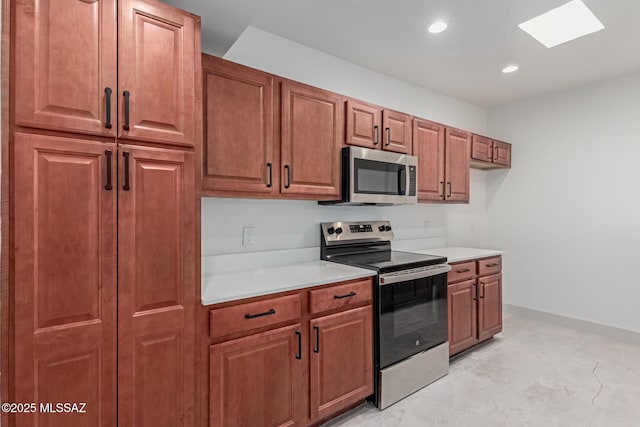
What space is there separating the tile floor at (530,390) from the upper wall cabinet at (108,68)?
2063mm

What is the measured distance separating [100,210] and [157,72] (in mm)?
641

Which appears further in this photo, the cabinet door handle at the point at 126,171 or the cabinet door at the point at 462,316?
the cabinet door at the point at 462,316

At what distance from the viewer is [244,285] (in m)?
1.80

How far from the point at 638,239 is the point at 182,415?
4246 mm

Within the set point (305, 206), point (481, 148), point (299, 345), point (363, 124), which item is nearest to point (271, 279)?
point (299, 345)

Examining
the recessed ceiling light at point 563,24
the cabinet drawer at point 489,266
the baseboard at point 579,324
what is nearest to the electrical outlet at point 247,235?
the cabinet drawer at point 489,266

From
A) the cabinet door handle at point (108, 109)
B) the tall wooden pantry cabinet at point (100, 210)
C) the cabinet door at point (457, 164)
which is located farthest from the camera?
the cabinet door at point (457, 164)

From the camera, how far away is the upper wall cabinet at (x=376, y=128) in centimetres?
246

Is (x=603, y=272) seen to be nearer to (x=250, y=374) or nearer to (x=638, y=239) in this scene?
(x=638, y=239)

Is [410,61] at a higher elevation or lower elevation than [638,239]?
higher

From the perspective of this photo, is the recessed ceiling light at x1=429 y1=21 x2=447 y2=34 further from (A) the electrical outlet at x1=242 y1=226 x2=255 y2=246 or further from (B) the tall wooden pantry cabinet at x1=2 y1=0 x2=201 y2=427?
(A) the electrical outlet at x1=242 y1=226 x2=255 y2=246

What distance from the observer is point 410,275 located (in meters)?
2.29

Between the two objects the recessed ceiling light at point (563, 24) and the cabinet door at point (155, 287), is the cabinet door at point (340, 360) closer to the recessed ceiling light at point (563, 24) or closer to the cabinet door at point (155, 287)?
the cabinet door at point (155, 287)

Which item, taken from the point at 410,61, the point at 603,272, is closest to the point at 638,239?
the point at 603,272
